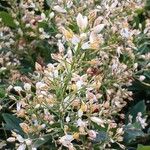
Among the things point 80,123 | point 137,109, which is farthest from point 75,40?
point 137,109

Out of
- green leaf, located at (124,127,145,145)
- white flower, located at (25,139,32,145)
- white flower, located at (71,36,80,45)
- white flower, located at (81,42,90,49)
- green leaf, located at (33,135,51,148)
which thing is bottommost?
green leaf, located at (124,127,145,145)

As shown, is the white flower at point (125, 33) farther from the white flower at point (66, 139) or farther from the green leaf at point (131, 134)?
the white flower at point (66, 139)

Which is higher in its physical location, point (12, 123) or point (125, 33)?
point (125, 33)

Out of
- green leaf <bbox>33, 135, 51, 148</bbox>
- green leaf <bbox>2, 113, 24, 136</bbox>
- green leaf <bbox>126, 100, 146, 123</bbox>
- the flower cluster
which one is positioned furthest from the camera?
green leaf <bbox>126, 100, 146, 123</bbox>

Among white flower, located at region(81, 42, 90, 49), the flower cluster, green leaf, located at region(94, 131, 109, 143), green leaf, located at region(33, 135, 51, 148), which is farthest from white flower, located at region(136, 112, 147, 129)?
white flower, located at region(81, 42, 90, 49)

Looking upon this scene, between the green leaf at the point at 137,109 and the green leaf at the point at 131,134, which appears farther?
the green leaf at the point at 137,109

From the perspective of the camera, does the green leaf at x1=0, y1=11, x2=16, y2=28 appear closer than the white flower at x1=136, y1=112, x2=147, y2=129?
No

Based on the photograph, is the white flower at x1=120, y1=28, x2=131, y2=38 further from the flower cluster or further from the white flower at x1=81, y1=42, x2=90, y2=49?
the white flower at x1=81, y1=42, x2=90, y2=49

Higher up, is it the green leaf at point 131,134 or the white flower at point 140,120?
the white flower at point 140,120

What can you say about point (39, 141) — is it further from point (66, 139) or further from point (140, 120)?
point (140, 120)

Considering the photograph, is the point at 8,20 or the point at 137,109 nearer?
the point at 137,109

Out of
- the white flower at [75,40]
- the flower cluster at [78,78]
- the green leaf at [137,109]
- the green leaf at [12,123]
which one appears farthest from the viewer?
the green leaf at [137,109]

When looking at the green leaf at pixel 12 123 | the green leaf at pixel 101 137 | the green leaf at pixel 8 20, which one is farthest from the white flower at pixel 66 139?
the green leaf at pixel 8 20
